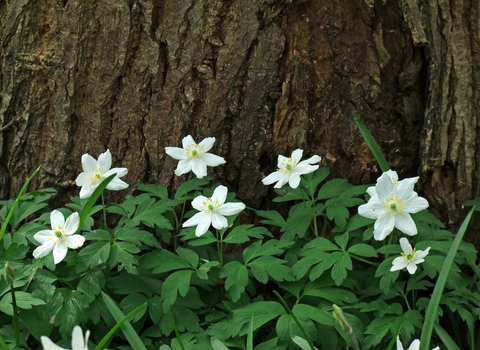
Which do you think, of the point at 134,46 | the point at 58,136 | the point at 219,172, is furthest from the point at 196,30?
the point at 58,136

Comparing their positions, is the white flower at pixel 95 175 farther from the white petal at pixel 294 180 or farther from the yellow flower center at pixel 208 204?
the white petal at pixel 294 180

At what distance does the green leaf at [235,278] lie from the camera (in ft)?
7.13

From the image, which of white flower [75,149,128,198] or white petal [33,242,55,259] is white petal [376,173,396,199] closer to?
white flower [75,149,128,198]

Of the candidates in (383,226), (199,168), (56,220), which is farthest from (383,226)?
(56,220)

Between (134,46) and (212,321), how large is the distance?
58.5 inches

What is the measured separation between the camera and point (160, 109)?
270 cm

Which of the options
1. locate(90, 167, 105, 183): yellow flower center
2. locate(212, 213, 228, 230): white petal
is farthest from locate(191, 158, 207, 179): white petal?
locate(90, 167, 105, 183): yellow flower center

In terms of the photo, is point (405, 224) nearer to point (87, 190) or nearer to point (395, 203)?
point (395, 203)

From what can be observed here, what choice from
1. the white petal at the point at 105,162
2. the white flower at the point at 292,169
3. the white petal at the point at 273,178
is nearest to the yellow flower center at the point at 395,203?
the white flower at the point at 292,169

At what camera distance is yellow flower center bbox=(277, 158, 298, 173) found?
248 centimetres

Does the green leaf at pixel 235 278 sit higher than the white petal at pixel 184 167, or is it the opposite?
the white petal at pixel 184 167

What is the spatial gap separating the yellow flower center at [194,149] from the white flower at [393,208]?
33.5 inches

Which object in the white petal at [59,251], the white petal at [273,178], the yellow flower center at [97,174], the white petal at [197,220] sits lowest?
the white petal at [59,251]

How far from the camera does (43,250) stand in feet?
7.02
